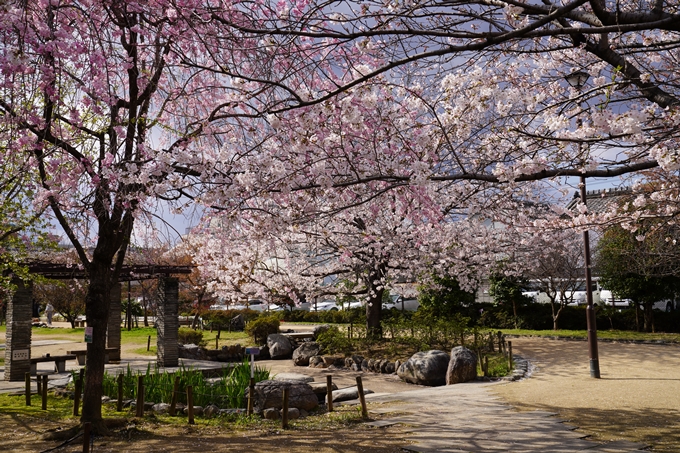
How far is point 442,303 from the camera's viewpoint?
24.6 meters

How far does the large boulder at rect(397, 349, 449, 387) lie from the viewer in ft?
43.6

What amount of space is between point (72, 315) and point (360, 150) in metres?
32.6

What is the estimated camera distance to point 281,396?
9594 millimetres

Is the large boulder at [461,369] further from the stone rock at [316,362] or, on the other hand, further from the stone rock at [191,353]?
the stone rock at [191,353]

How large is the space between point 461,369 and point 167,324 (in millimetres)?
8560

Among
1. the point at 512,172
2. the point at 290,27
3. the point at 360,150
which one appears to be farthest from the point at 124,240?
the point at 512,172

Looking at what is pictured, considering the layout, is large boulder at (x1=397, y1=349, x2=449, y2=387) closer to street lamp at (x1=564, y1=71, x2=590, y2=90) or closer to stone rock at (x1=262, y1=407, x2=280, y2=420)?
stone rock at (x1=262, y1=407, x2=280, y2=420)

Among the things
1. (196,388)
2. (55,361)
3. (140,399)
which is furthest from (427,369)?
(55,361)

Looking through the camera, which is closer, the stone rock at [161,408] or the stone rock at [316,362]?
the stone rock at [161,408]

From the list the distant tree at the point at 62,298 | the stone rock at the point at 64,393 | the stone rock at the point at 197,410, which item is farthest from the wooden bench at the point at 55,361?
the distant tree at the point at 62,298

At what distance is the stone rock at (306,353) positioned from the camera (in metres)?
18.0

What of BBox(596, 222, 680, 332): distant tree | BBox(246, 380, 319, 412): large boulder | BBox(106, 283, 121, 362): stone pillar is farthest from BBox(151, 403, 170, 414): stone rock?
BBox(596, 222, 680, 332): distant tree

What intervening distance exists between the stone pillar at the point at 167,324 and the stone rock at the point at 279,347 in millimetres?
4648

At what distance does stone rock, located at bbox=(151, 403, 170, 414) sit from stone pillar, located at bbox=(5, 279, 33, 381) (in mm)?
5992
